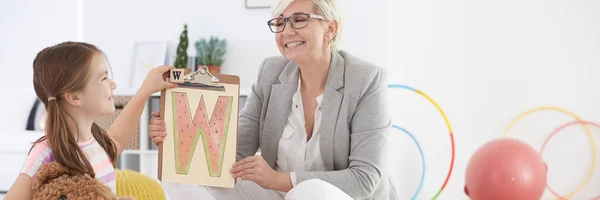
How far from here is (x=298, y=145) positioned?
2135mm

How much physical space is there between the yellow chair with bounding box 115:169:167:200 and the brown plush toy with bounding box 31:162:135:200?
66cm

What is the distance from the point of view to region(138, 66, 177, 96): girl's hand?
5.76ft

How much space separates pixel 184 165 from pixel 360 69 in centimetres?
64

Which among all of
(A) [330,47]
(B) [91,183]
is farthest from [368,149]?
(B) [91,183]

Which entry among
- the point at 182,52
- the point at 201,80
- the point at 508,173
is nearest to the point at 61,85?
the point at 201,80

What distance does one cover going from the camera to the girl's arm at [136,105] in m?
1.76

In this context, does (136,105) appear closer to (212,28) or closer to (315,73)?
(315,73)

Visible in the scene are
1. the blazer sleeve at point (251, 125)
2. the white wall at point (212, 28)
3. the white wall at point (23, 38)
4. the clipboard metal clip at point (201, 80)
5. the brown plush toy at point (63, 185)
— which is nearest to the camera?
the brown plush toy at point (63, 185)

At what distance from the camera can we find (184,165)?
6.09 ft

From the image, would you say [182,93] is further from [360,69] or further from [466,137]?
[466,137]

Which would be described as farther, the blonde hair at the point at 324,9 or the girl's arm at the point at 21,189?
the blonde hair at the point at 324,9

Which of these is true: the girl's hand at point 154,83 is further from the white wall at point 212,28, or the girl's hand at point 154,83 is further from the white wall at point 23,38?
the white wall at point 23,38

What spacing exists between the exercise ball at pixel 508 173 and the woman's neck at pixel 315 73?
64cm

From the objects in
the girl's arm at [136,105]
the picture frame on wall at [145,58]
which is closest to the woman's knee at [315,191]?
the girl's arm at [136,105]
